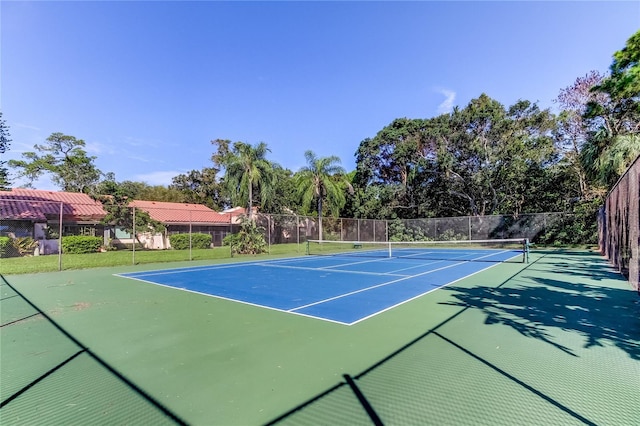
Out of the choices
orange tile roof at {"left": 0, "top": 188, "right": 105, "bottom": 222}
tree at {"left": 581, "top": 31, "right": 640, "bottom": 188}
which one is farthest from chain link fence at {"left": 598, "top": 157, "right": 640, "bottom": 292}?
orange tile roof at {"left": 0, "top": 188, "right": 105, "bottom": 222}

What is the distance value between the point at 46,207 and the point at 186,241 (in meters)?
8.66

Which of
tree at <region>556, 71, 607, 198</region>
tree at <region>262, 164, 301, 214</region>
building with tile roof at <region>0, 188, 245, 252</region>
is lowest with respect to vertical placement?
building with tile roof at <region>0, 188, 245, 252</region>

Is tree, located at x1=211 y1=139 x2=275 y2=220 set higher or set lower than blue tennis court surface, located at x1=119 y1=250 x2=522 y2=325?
higher

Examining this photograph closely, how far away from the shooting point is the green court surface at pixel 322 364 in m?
2.69

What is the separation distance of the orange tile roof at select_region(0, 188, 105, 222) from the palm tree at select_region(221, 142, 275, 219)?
962 centimetres

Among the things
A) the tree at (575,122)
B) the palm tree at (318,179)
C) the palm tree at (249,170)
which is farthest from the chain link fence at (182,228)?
the tree at (575,122)

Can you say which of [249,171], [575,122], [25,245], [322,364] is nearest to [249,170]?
[249,171]

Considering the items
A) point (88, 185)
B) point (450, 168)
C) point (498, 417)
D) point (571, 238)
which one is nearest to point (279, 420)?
point (498, 417)

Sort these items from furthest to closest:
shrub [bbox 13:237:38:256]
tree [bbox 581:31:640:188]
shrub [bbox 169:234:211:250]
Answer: shrub [bbox 169:234:211:250] → shrub [bbox 13:237:38:256] → tree [bbox 581:31:640:188]

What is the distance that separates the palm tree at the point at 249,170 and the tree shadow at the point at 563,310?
1911cm

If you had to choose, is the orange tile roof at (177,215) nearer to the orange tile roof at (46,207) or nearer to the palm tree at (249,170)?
the orange tile roof at (46,207)

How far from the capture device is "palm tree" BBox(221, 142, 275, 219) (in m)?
25.1

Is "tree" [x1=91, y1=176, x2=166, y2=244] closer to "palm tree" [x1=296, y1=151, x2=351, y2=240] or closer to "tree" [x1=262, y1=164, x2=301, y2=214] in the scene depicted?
"palm tree" [x1=296, y1=151, x2=351, y2=240]

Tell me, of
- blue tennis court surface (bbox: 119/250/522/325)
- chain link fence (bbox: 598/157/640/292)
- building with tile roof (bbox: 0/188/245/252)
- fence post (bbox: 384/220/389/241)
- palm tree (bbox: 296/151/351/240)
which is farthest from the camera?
fence post (bbox: 384/220/389/241)
